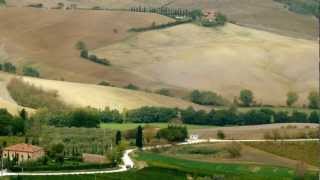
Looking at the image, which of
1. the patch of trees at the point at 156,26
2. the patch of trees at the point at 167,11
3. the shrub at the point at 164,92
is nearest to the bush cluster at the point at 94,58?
the shrub at the point at 164,92

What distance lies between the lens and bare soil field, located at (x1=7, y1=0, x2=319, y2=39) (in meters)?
144

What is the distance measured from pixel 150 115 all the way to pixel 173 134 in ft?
37.8

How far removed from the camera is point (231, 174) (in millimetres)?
70812

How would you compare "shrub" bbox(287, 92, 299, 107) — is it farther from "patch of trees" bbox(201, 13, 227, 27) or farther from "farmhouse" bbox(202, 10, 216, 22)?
"farmhouse" bbox(202, 10, 216, 22)

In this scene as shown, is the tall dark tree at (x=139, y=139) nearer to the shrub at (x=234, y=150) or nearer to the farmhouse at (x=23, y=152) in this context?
the shrub at (x=234, y=150)

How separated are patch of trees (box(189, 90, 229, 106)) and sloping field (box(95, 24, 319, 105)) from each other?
2404 mm

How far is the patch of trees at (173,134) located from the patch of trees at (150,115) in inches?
359

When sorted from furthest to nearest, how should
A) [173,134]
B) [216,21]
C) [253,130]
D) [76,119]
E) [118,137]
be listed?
[216,21], [76,119], [253,130], [173,134], [118,137]

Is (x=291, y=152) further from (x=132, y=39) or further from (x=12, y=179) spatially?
(x=132, y=39)

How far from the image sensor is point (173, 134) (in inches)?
3324

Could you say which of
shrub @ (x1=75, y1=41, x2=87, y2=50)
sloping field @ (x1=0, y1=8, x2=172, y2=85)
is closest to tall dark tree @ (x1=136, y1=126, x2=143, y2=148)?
sloping field @ (x1=0, y1=8, x2=172, y2=85)

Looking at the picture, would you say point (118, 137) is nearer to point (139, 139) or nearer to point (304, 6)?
point (139, 139)

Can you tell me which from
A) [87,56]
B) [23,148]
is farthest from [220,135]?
[87,56]

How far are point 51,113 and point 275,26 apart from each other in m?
59.5
